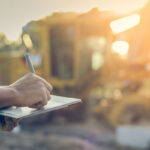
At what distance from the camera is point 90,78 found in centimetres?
909

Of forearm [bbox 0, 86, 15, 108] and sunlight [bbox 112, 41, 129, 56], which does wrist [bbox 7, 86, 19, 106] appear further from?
sunlight [bbox 112, 41, 129, 56]

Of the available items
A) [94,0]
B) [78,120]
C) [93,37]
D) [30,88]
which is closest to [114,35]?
[93,37]

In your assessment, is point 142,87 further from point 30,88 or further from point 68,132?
point 30,88

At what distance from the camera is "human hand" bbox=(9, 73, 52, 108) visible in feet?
3.51

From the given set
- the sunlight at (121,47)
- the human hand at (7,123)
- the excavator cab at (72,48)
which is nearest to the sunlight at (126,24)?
the sunlight at (121,47)

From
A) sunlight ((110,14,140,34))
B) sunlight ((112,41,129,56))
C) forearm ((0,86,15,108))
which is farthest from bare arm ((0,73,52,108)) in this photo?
sunlight ((112,41,129,56))

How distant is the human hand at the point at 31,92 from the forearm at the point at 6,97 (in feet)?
0.04

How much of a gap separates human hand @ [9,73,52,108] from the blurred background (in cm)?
639

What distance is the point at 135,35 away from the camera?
822 cm

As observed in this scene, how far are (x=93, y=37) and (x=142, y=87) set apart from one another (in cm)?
204

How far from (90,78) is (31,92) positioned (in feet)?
26.3

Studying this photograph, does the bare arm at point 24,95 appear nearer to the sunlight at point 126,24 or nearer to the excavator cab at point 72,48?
the sunlight at point 126,24

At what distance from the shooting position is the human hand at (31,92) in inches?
42.1

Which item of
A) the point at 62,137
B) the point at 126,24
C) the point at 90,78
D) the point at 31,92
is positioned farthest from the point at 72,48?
the point at 31,92
